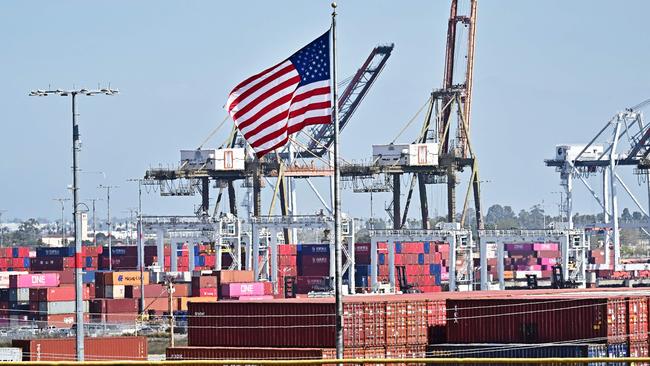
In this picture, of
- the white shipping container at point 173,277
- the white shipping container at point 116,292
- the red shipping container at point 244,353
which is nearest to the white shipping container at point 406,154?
the white shipping container at point 173,277

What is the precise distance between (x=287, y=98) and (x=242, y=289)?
58216 mm

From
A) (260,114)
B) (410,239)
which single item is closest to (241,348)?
(260,114)

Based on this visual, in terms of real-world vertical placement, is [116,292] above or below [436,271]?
below

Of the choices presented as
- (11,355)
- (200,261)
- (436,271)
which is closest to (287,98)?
(11,355)

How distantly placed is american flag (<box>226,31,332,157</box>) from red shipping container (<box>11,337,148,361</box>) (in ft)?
80.2

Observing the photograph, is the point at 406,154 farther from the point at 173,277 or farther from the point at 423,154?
the point at 173,277

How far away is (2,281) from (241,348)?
7169 centimetres

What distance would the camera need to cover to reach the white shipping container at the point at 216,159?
112125 mm

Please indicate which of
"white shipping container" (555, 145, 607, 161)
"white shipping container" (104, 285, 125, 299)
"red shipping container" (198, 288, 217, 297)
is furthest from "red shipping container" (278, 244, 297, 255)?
"white shipping container" (555, 145, 607, 161)

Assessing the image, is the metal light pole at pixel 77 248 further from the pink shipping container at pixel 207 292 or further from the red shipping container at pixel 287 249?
the red shipping container at pixel 287 249

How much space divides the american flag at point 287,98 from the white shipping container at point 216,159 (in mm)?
79736

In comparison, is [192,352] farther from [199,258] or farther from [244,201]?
[244,201]

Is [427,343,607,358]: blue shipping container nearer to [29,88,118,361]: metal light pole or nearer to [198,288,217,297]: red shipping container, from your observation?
[29,88,118,361]: metal light pole

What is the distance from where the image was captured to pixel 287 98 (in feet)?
104
